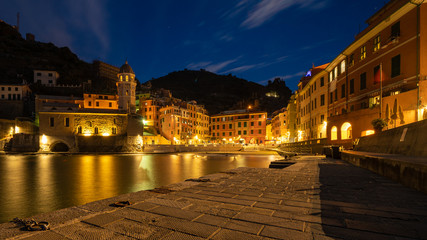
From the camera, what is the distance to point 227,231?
2.62 metres

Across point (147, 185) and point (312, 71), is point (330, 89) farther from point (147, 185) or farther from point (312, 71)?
point (147, 185)

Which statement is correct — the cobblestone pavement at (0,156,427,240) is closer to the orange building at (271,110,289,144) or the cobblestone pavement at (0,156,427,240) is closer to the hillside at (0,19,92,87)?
the orange building at (271,110,289,144)

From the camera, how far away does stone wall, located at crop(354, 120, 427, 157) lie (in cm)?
766

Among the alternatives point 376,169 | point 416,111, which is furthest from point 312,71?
point 376,169

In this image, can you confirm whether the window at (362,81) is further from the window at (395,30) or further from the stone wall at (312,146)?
the stone wall at (312,146)

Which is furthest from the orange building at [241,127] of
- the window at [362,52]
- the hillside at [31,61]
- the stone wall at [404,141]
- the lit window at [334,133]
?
the stone wall at [404,141]

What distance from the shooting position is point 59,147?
5097 centimetres

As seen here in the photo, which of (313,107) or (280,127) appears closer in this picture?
(313,107)

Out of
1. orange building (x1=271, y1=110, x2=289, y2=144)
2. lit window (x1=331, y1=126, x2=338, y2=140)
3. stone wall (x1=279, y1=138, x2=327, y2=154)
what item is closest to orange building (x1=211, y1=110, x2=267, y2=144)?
orange building (x1=271, y1=110, x2=289, y2=144)

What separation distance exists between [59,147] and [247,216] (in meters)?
59.7

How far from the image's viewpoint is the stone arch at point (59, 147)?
158ft

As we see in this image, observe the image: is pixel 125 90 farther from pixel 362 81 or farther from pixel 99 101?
pixel 362 81

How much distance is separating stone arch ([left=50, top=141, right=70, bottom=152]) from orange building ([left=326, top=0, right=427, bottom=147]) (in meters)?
52.2

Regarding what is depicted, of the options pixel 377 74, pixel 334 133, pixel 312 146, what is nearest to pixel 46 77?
pixel 312 146
